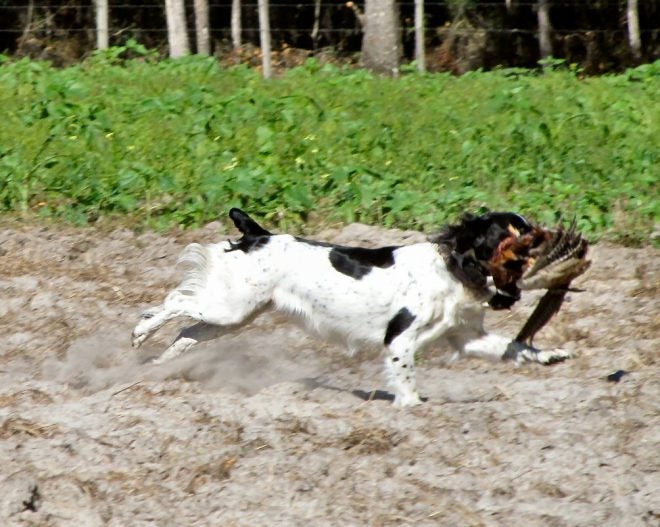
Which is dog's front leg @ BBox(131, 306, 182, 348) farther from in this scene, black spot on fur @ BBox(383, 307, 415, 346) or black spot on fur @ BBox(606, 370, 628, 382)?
black spot on fur @ BBox(606, 370, 628, 382)

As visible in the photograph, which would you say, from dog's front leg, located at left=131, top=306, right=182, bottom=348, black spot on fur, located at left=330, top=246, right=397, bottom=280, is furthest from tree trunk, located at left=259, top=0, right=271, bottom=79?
black spot on fur, located at left=330, top=246, right=397, bottom=280

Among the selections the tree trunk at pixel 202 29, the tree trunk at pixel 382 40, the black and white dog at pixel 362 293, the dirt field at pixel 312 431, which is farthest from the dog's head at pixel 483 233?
the tree trunk at pixel 202 29

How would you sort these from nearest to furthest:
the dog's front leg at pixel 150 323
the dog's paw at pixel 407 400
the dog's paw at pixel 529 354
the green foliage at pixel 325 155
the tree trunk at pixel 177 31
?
the dog's paw at pixel 407 400
the dog's paw at pixel 529 354
the dog's front leg at pixel 150 323
the green foliage at pixel 325 155
the tree trunk at pixel 177 31

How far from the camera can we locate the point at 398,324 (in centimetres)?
699

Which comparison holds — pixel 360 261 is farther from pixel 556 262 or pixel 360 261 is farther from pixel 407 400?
pixel 556 262

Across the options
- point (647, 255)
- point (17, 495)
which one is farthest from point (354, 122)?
point (17, 495)

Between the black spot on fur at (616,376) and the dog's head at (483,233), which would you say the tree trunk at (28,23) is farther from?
the black spot on fur at (616,376)

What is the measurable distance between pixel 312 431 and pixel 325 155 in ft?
19.9

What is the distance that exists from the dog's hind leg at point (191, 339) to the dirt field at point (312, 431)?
9 centimetres

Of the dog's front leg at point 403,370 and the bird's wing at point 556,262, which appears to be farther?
the dog's front leg at point 403,370

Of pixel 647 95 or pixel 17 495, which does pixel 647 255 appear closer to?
pixel 17 495

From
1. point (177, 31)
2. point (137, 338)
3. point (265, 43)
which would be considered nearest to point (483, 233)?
point (137, 338)

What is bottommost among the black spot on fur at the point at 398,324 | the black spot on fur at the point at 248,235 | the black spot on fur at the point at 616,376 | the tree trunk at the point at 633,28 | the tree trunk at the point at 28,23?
the black spot on fur at the point at 616,376

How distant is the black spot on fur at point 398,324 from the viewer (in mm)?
6945
